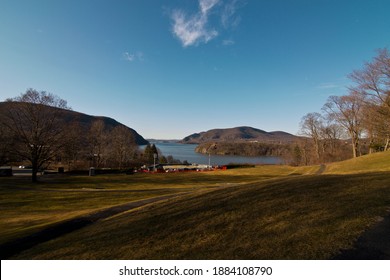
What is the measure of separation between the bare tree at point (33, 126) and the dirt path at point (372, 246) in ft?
112

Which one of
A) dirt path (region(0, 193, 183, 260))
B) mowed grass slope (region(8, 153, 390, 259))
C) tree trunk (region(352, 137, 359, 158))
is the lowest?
dirt path (region(0, 193, 183, 260))

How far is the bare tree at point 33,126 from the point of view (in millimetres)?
29703

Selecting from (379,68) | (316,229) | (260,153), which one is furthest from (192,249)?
(260,153)

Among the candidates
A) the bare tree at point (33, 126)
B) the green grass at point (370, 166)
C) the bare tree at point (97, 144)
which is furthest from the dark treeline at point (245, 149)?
the bare tree at point (33, 126)

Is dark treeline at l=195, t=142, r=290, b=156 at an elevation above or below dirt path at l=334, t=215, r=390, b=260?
above

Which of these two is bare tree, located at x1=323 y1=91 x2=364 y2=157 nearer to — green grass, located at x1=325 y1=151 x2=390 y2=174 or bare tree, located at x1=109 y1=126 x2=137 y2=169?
green grass, located at x1=325 y1=151 x2=390 y2=174

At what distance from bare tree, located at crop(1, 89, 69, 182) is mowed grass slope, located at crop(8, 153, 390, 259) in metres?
26.3

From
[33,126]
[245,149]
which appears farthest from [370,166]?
[245,149]

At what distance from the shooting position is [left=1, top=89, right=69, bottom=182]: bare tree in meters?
29.7

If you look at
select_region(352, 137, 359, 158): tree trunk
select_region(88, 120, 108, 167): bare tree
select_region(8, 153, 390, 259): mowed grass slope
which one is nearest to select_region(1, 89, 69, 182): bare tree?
select_region(88, 120, 108, 167): bare tree

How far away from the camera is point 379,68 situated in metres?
29.1

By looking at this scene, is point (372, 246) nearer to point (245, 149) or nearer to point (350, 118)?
point (350, 118)

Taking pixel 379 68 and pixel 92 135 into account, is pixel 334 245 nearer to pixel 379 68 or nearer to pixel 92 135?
pixel 379 68

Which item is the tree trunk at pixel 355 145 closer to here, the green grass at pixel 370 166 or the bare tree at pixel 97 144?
the green grass at pixel 370 166
